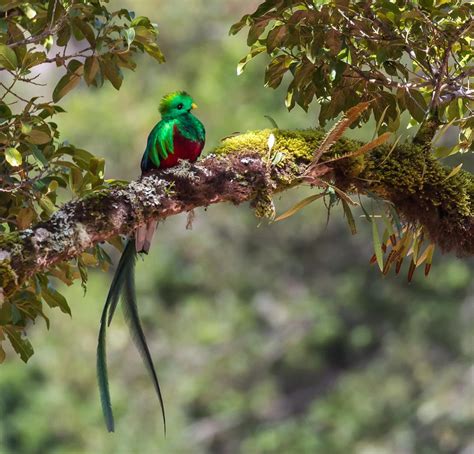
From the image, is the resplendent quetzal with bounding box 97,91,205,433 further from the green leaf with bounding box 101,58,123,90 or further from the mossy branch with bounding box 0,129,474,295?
the green leaf with bounding box 101,58,123,90

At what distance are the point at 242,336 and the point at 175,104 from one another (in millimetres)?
6980

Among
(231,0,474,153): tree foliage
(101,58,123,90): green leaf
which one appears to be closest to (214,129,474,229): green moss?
(231,0,474,153): tree foliage

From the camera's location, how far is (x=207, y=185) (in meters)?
2.33

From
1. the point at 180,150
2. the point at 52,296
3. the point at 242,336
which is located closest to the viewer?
the point at 52,296

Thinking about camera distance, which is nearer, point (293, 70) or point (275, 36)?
point (275, 36)

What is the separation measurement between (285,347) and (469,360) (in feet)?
6.41

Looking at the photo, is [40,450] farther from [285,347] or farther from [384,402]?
[384,402]

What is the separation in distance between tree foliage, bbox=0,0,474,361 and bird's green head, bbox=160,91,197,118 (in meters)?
0.42

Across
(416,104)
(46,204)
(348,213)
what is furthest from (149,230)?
(416,104)

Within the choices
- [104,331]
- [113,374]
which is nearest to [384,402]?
[113,374]

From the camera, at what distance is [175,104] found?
3086mm

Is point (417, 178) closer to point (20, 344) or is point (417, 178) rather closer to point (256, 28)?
point (256, 28)

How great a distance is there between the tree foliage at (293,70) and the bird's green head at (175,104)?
420 mm

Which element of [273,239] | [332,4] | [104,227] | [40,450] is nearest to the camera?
[104,227]
